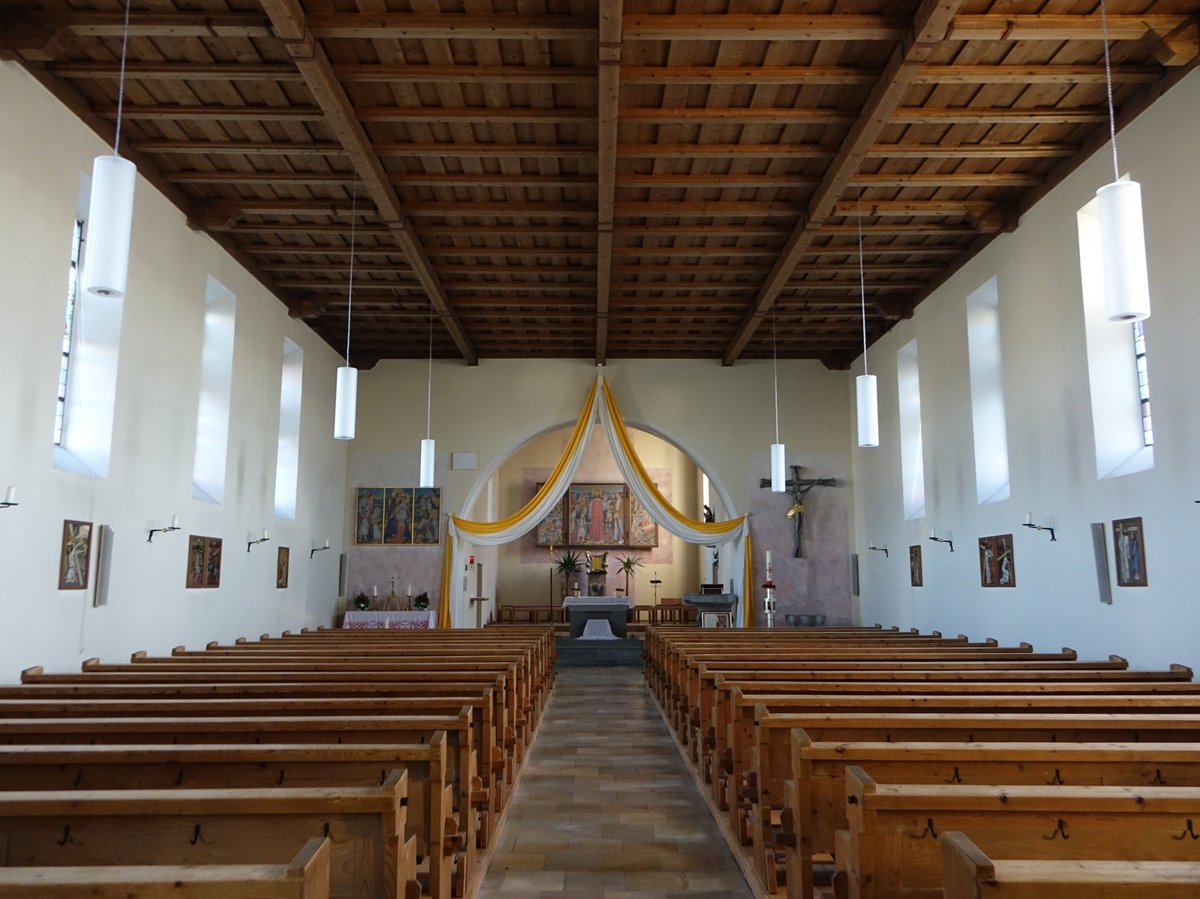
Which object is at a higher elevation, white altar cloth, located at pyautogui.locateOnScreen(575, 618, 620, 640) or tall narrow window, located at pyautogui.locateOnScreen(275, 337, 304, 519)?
tall narrow window, located at pyautogui.locateOnScreen(275, 337, 304, 519)

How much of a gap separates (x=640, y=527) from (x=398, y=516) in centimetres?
819

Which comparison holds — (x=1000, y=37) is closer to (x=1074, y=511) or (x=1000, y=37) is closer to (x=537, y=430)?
(x=1074, y=511)

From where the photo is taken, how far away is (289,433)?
39.9 feet

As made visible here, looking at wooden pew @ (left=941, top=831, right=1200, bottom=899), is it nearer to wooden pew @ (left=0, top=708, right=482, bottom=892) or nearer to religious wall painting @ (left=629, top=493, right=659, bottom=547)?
wooden pew @ (left=0, top=708, right=482, bottom=892)

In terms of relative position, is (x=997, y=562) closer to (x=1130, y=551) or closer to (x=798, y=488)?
(x=1130, y=551)

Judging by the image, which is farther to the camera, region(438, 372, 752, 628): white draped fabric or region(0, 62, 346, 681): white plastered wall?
region(438, 372, 752, 628): white draped fabric

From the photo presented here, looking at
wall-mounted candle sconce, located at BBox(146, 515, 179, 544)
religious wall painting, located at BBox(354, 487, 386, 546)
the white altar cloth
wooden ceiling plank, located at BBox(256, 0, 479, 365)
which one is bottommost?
the white altar cloth

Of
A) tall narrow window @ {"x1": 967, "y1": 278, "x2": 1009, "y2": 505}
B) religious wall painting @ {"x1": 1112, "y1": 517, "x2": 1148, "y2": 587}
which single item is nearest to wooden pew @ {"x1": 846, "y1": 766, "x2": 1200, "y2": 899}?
religious wall painting @ {"x1": 1112, "y1": 517, "x2": 1148, "y2": 587}

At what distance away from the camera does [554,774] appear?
6.43 m

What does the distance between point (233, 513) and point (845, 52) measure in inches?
303

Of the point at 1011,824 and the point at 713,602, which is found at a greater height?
the point at 713,602

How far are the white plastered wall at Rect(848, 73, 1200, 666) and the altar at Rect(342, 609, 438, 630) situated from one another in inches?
272

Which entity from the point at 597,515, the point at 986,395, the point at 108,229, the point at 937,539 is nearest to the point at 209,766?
the point at 108,229

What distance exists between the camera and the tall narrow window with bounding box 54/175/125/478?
7.18m
